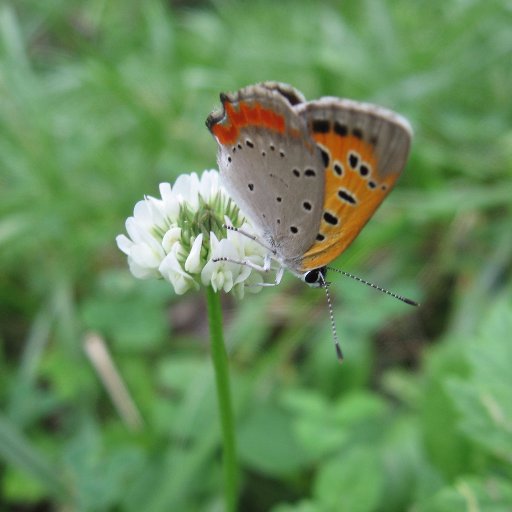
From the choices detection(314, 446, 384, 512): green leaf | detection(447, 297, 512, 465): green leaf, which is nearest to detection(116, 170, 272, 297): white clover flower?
detection(447, 297, 512, 465): green leaf

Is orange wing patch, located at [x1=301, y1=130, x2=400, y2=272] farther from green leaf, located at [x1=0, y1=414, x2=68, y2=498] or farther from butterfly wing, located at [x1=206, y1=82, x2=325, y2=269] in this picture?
green leaf, located at [x1=0, y1=414, x2=68, y2=498]

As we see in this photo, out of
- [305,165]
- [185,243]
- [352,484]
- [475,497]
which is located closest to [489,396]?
[475,497]

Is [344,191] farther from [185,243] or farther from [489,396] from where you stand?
[489,396]

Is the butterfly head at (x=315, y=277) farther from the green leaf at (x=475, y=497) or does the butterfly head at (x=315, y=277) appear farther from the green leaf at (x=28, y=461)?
the green leaf at (x=28, y=461)

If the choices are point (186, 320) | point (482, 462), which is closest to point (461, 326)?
point (482, 462)

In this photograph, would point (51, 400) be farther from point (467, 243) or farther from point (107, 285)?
point (467, 243)

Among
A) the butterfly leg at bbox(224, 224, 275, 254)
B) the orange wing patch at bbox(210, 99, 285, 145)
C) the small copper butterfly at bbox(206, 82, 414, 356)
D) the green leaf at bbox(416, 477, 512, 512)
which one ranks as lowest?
the green leaf at bbox(416, 477, 512, 512)

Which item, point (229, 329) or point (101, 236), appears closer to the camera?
point (229, 329)
